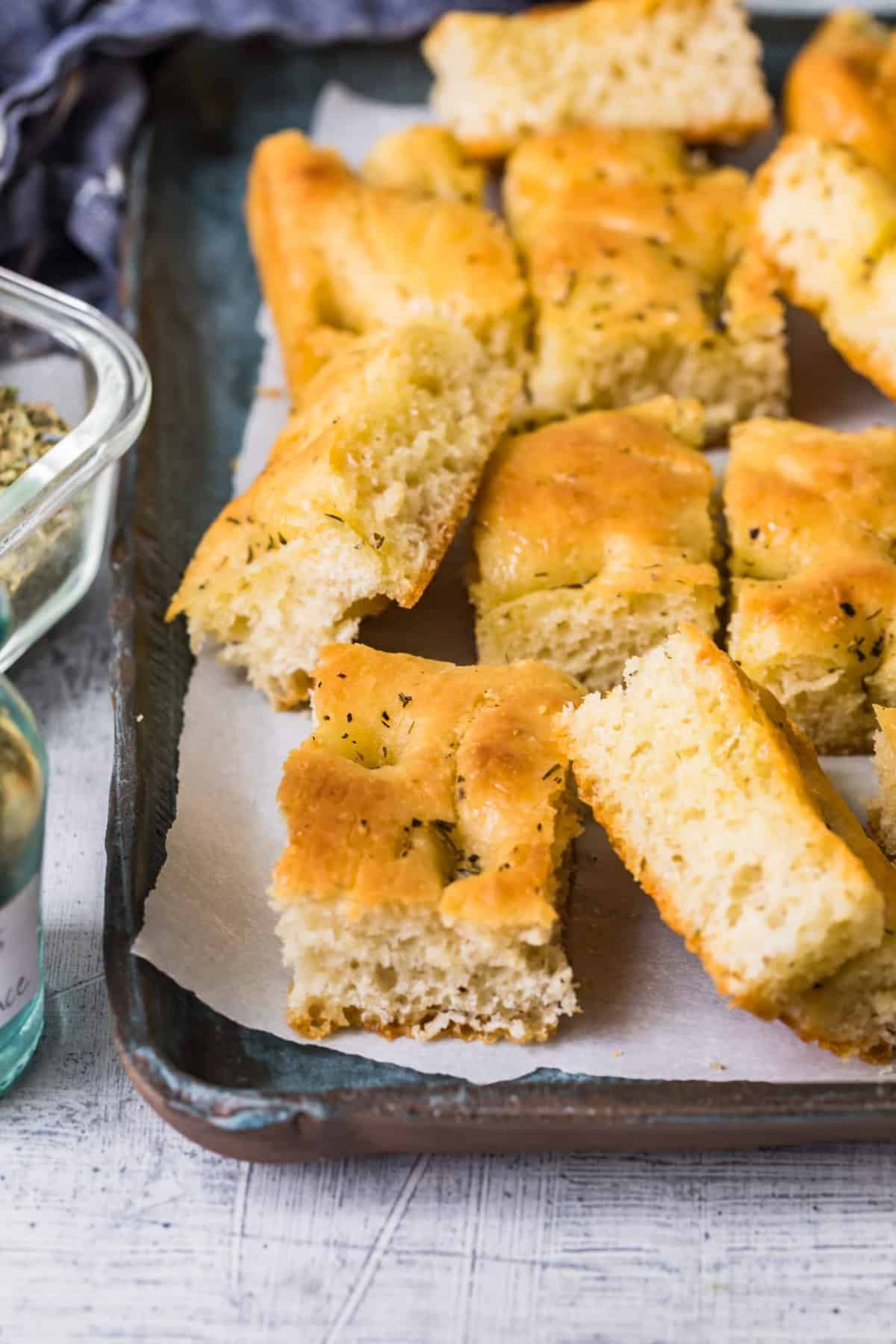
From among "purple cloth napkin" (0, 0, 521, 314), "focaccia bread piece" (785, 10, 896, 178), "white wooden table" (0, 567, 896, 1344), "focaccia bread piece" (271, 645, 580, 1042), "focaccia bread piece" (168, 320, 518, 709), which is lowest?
"white wooden table" (0, 567, 896, 1344)

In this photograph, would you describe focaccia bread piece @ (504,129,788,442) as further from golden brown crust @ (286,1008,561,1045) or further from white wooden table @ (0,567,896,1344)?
white wooden table @ (0,567,896,1344)

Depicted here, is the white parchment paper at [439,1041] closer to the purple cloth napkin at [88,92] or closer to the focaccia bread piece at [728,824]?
the focaccia bread piece at [728,824]

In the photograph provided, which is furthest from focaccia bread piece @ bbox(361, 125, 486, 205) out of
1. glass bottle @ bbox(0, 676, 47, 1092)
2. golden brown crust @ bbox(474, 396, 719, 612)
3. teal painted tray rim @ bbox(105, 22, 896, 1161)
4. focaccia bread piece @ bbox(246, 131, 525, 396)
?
glass bottle @ bbox(0, 676, 47, 1092)

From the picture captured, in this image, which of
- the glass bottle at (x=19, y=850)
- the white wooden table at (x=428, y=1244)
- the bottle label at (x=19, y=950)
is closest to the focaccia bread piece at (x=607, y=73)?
the glass bottle at (x=19, y=850)

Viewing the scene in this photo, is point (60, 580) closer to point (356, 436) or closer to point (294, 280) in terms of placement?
point (356, 436)

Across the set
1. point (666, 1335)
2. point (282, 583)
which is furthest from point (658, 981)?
point (282, 583)

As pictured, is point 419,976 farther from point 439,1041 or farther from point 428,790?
point 428,790
